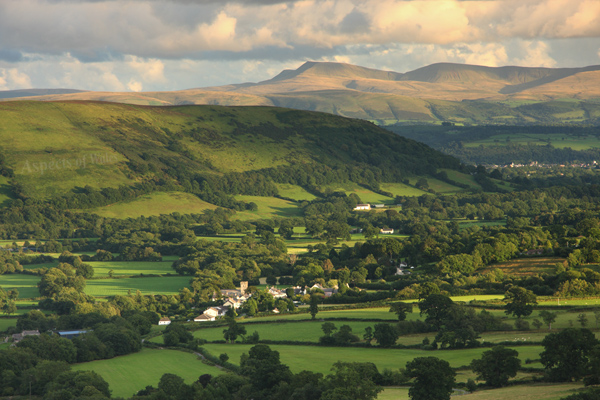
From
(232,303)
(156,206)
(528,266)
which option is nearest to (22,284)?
(232,303)

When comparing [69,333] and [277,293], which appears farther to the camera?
[277,293]

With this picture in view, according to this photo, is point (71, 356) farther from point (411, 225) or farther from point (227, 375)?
point (411, 225)

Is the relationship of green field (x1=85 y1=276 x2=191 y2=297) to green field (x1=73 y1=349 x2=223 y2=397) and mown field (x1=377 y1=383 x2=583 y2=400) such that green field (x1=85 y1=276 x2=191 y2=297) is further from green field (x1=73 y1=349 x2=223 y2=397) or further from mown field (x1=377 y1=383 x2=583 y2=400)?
mown field (x1=377 y1=383 x2=583 y2=400)

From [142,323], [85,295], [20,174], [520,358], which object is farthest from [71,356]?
[20,174]

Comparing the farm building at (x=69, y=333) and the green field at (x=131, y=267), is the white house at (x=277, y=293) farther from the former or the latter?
the green field at (x=131, y=267)

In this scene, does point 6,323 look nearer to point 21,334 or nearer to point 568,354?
point 21,334

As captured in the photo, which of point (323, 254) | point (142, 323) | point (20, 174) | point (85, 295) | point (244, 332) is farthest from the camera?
point (20, 174)

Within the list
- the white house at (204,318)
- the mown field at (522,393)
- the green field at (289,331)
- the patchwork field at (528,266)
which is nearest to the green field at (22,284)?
the white house at (204,318)
